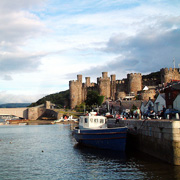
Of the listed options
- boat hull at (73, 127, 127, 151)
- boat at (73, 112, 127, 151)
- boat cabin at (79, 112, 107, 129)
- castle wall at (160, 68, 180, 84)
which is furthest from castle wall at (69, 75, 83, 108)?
boat hull at (73, 127, 127, 151)

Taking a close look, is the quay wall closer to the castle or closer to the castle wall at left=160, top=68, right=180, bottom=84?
the castle

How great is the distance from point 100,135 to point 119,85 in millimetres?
63535

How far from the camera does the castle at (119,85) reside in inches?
2901

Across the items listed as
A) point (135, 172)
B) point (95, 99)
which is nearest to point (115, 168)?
point (135, 172)

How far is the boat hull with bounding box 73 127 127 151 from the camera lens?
26141 mm

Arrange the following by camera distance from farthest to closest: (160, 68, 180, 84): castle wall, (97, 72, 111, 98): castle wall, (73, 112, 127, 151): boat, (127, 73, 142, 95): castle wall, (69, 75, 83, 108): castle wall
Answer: (69, 75, 83, 108): castle wall → (97, 72, 111, 98): castle wall → (127, 73, 142, 95): castle wall → (160, 68, 180, 84): castle wall → (73, 112, 127, 151): boat

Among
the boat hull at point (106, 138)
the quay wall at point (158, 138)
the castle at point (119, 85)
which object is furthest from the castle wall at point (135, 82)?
the quay wall at point (158, 138)

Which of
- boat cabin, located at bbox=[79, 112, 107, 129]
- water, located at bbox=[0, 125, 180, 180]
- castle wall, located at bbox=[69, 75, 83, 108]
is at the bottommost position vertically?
water, located at bbox=[0, 125, 180, 180]

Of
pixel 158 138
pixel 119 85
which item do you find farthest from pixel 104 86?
pixel 158 138

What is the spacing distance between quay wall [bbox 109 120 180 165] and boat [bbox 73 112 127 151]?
1.43 meters

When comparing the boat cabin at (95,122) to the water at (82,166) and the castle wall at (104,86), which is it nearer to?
the water at (82,166)

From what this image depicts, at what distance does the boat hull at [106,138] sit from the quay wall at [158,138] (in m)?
1.37

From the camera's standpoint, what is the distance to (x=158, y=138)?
796 inches

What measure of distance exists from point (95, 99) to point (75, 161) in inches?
2455
